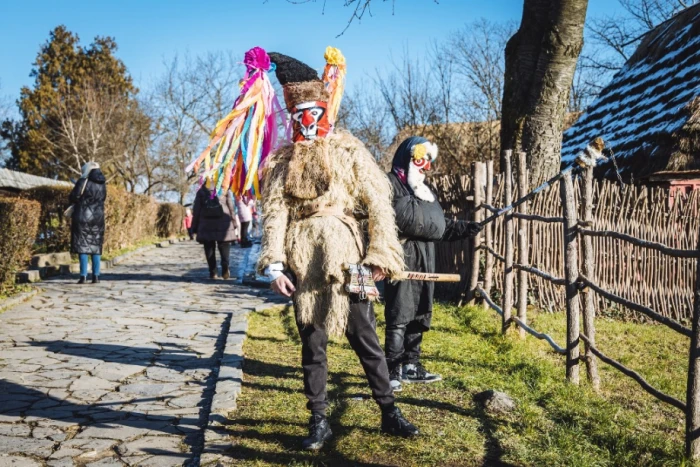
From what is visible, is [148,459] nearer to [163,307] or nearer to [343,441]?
[343,441]

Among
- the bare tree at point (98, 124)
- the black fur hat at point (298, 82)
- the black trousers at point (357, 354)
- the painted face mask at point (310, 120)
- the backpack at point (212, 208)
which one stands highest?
the bare tree at point (98, 124)

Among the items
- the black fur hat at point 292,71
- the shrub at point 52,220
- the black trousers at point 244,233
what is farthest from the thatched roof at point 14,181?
the black fur hat at point 292,71

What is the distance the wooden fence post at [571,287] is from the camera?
4891mm

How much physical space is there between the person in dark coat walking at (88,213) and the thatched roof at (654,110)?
8235mm

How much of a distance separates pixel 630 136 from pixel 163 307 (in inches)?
321

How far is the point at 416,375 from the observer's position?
192 inches

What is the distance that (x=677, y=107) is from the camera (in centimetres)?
1009

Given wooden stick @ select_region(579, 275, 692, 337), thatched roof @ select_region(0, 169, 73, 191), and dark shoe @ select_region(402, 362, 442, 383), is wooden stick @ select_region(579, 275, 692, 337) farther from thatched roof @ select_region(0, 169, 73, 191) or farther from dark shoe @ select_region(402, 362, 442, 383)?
thatched roof @ select_region(0, 169, 73, 191)

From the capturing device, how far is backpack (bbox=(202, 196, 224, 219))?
10656mm

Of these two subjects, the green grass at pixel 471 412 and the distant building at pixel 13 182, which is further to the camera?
the distant building at pixel 13 182

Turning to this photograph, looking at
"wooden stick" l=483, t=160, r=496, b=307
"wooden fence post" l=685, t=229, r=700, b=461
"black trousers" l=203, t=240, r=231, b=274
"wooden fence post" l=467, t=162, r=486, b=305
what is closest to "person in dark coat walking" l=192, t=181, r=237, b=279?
"black trousers" l=203, t=240, r=231, b=274

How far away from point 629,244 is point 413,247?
15.9ft

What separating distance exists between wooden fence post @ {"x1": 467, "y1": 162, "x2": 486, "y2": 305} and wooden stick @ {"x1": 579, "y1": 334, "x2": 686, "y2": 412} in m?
2.89

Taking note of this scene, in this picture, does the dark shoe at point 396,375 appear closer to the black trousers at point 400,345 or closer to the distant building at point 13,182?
the black trousers at point 400,345
